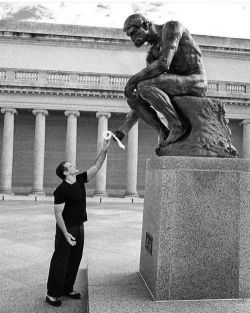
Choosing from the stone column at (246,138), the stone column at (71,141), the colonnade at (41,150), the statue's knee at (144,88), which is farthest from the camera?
the stone column at (246,138)

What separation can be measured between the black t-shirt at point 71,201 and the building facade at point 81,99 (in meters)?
26.6

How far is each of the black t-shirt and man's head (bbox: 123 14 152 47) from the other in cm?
275

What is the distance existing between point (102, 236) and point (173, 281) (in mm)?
7733

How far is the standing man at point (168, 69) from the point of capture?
19.1 feet

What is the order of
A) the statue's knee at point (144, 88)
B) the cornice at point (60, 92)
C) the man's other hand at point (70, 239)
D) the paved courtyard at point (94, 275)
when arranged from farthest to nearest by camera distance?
1. the cornice at point (60, 92)
2. the statue's knee at point (144, 88)
3. the man's other hand at point (70, 239)
4. the paved courtyard at point (94, 275)

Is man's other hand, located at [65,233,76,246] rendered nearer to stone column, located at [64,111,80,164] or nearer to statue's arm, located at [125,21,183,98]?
A: statue's arm, located at [125,21,183,98]

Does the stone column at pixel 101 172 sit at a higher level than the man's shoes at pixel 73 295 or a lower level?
higher

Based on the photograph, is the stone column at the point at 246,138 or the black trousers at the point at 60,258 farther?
the stone column at the point at 246,138

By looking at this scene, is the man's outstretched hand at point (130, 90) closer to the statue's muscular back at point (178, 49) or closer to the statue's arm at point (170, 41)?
the statue's muscular back at point (178, 49)

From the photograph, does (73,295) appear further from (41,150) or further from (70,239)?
(41,150)

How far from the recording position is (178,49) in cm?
610

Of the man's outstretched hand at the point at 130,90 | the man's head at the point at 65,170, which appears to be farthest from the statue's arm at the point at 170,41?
the man's head at the point at 65,170

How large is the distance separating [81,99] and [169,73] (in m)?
27.7

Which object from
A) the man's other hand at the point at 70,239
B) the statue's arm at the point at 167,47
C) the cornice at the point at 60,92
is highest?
the cornice at the point at 60,92
